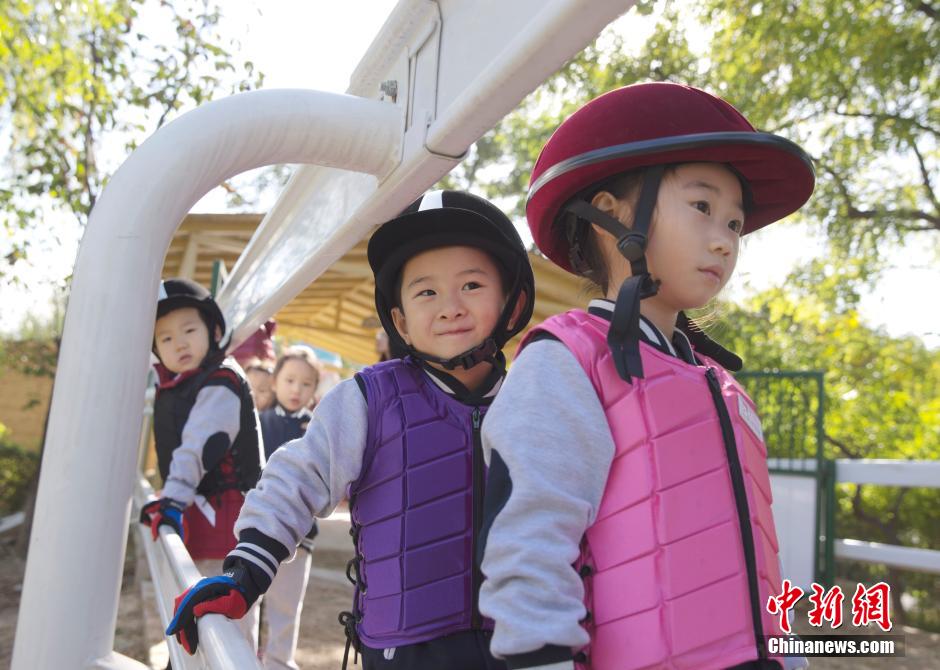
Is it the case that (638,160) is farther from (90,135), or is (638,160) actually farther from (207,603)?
(90,135)

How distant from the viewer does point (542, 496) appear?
1176 mm

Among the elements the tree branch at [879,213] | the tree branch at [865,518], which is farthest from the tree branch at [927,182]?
the tree branch at [865,518]

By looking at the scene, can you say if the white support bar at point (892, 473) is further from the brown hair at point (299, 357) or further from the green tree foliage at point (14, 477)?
the green tree foliage at point (14, 477)

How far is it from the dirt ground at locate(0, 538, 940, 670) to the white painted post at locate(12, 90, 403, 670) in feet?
10.0

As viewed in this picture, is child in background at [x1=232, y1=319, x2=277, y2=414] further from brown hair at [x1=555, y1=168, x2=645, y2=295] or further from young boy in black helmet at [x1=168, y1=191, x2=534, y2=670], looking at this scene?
brown hair at [x1=555, y1=168, x2=645, y2=295]

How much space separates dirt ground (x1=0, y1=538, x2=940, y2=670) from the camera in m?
4.79

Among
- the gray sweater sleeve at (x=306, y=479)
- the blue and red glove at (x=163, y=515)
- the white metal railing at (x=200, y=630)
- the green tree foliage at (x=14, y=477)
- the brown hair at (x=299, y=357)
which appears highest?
the green tree foliage at (x=14, y=477)

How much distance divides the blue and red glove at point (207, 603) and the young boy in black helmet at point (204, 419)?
1.87m

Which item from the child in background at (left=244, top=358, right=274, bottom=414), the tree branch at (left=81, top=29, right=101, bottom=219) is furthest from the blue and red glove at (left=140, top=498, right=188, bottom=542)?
the tree branch at (left=81, top=29, right=101, bottom=219)

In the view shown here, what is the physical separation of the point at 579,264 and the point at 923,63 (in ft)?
24.5

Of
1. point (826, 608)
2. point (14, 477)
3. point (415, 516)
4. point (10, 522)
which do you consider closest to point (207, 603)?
point (415, 516)

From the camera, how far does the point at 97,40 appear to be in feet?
26.3

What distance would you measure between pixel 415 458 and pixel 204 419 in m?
1.86

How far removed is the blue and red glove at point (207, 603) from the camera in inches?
59.2
